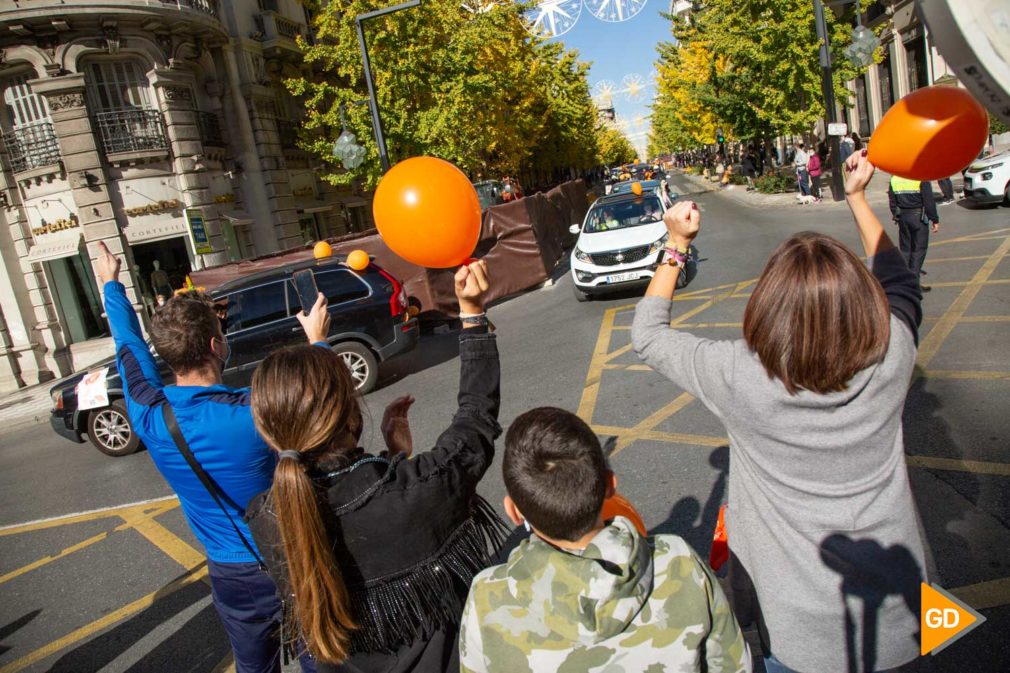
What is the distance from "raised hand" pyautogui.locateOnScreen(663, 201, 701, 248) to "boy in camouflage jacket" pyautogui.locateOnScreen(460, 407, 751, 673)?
69 cm

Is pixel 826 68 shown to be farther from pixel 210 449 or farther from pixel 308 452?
pixel 308 452

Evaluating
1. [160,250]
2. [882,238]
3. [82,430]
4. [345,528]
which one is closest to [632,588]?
[345,528]

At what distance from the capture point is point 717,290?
9969mm

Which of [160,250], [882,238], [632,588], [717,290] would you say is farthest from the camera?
[160,250]

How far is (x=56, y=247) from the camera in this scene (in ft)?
56.2

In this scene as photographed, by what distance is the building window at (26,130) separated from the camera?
17062 mm

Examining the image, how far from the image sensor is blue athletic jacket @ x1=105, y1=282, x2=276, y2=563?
2271 mm

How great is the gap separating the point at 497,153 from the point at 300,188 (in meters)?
8.37

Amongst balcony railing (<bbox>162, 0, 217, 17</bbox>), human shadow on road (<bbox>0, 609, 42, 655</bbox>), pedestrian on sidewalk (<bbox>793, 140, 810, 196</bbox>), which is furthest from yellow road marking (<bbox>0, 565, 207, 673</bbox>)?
pedestrian on sidewalk (<bbox>793, 140, 810, 196</bbox>)

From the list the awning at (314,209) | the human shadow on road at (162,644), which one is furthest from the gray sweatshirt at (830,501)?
the awning at (314,209)

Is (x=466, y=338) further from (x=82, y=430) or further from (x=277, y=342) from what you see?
(x=82, y=430)

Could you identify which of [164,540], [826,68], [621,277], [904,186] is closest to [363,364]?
[164,540]

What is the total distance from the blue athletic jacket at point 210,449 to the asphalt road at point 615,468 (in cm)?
54

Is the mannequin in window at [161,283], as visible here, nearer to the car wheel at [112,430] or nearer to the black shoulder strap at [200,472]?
the car wheel at [112,430]
